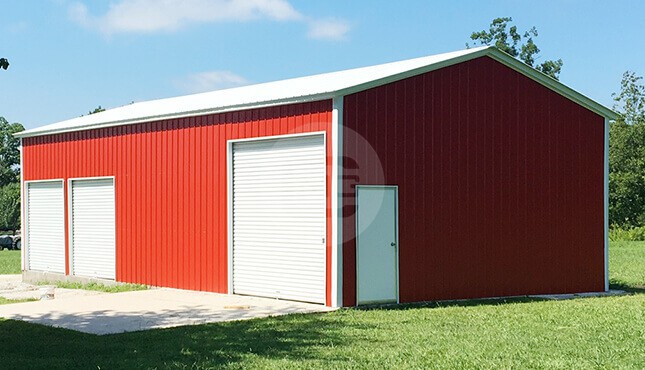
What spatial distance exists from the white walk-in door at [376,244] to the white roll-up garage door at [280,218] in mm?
649

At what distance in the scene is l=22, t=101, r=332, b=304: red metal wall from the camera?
1712cm

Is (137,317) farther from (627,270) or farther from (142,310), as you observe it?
(627,270)

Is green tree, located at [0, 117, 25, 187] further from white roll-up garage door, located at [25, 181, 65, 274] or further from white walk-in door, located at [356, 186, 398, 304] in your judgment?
white walk-in door, located at [356, 186, 398, 304]

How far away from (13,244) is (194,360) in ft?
124

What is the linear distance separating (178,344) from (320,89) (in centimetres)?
642

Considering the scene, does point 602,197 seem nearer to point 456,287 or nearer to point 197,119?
point 456,287

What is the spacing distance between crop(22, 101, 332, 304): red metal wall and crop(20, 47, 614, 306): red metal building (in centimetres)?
4

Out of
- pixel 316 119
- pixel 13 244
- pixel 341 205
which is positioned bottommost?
pixel 13 244

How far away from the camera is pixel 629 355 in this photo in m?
10.6

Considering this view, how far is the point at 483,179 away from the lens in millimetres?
17859

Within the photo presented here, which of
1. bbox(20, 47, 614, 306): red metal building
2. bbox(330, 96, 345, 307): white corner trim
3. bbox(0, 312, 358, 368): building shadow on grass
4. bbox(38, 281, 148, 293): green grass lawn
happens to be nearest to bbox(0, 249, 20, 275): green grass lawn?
bbox(38, 281, 148, 293): green grass lawn

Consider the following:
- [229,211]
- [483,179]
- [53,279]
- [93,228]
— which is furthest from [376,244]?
[53,279]

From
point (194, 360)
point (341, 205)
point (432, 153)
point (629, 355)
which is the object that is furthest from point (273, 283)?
point (629, 355)

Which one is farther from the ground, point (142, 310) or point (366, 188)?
point (366, 188)
